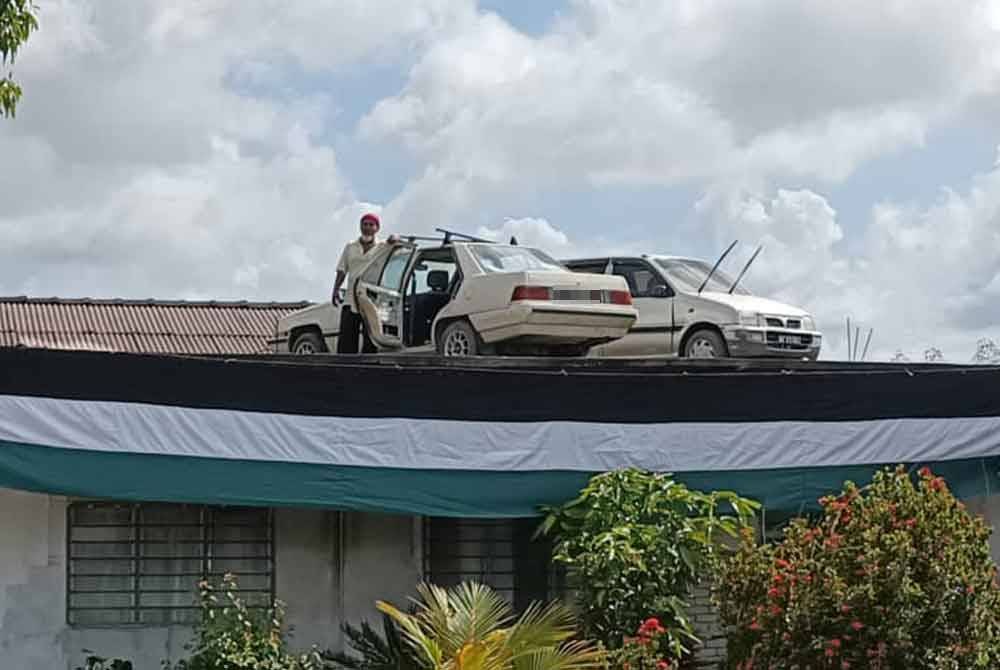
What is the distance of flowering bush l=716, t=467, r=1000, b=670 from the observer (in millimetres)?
11211

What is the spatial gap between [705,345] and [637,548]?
551 centimetres

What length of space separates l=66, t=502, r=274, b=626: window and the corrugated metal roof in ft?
30.6

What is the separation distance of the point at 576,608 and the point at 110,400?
381 cm

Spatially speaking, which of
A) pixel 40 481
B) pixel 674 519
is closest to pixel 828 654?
pixel 674 519

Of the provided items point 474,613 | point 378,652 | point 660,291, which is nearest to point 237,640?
point 378,652

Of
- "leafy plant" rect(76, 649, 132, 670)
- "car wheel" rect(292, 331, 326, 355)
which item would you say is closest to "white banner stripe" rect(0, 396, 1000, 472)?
"leafy plant" rect(76, 649, 132, 670)

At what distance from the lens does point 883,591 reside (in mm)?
11281

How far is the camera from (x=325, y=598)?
13.9m

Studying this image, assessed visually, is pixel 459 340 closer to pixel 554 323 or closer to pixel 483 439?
pixel 554 323

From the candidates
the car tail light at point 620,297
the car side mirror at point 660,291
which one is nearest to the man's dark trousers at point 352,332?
the car tail light at point 620,297

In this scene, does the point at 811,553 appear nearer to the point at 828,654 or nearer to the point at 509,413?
the point at 828,654

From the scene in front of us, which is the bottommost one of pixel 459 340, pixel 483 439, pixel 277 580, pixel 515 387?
pixel 277 580

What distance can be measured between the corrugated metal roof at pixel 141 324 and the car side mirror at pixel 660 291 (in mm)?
6408

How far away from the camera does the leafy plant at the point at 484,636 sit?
455 inches
